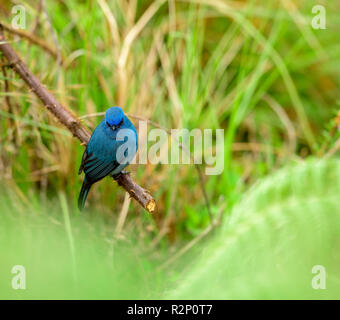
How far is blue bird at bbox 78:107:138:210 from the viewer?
5.03 feet

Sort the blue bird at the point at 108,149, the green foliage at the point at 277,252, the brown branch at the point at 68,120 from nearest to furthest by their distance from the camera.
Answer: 1. the green foliage at the point at 277,252
2. the brown branch at the point at 68,120
3. the blue bird at the point at 108,149

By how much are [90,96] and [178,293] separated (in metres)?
1.52

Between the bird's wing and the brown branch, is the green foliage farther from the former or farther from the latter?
the bird's wing

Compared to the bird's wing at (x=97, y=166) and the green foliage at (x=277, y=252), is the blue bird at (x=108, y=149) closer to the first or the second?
the bird's wing at (x=97, y=166)

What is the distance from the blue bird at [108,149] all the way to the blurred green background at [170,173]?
0.16 metres

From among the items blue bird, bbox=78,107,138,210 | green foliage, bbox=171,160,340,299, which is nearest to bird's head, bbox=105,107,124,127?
blue bird, bbox=78,107,138,210

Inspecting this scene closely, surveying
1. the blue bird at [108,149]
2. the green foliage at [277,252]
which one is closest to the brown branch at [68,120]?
the blue bird at [108,149]

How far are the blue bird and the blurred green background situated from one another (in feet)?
0.52

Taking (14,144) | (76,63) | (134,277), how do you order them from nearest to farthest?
(134,277) → (14,144) → (76,63)

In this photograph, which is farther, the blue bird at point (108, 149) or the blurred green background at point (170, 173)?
the blue bird at point (108, 149)

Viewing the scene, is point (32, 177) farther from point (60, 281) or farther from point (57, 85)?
point (60, 281)

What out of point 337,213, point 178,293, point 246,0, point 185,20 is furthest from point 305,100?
point 178,293

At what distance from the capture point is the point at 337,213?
1.06 m

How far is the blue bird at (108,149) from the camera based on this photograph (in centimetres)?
153
